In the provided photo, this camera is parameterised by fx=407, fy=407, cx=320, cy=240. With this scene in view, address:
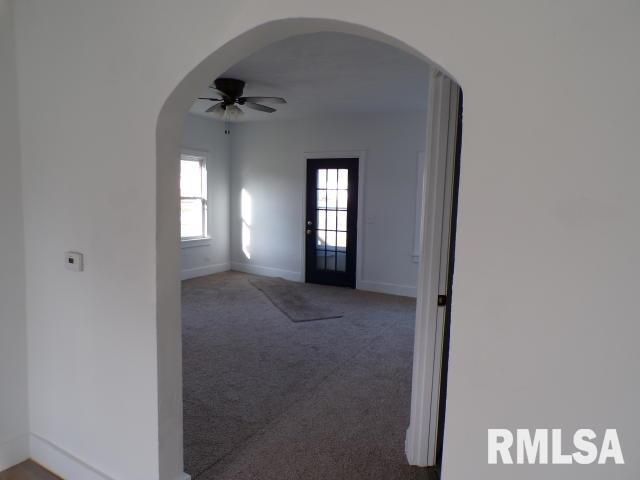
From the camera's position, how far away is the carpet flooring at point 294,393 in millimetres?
2232

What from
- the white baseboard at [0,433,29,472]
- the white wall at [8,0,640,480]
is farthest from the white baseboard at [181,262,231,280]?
the white wall at [8,0,640,480]

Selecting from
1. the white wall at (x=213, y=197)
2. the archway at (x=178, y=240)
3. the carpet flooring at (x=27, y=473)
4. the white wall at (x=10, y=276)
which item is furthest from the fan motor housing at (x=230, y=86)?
the carpet flooring at (x=27, y=473)

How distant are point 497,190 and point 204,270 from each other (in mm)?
6225

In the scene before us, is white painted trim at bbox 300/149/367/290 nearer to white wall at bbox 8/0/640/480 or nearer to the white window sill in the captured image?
the white window sill

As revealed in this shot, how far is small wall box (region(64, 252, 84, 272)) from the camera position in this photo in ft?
6.50

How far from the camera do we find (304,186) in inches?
253

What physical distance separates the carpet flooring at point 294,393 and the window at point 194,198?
6.13 ft

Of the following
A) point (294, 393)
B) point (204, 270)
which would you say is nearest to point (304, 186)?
point (204, 270)

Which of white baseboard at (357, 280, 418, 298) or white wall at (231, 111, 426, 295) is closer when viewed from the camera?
white wall at (231, 111, 426, 295)

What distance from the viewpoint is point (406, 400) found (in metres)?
2.92

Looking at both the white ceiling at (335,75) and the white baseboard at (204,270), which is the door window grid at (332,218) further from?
the white baseboard at (204,270)

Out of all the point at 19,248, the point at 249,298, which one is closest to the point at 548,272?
the point at 19,248

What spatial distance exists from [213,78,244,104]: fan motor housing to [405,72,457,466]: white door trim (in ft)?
8.55

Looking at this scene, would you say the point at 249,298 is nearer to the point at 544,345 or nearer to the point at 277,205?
the point at 277,205
